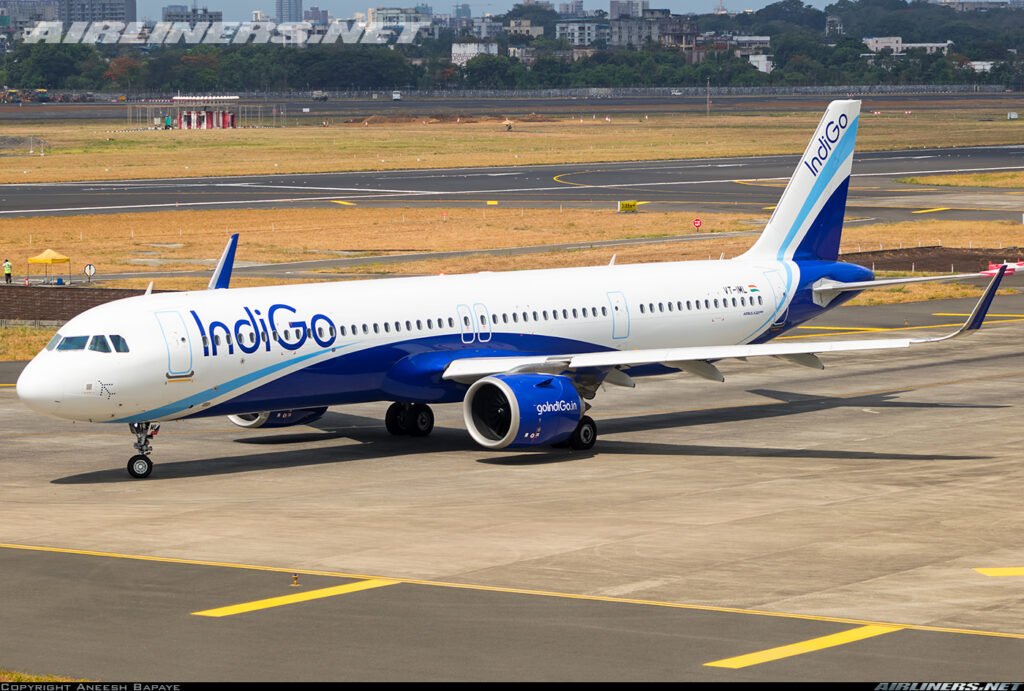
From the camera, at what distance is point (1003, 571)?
31031 mm

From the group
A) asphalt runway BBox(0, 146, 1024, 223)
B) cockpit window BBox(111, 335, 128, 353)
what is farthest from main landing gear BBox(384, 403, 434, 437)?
asphalt runway BBox(0, 146, 1024, 223)

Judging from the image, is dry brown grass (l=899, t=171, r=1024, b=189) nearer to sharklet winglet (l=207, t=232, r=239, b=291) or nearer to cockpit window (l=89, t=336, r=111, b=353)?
sharklet winglet (l=207, t=232, r=239, b=291)

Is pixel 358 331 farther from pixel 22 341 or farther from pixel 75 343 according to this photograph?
pixel 22 341

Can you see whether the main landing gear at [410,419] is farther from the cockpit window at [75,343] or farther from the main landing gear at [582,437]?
the cockpit window at [75,343]

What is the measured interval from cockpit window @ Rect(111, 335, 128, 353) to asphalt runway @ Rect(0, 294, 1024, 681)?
3.32 meters

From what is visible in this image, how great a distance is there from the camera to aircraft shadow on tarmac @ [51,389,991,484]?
145ft

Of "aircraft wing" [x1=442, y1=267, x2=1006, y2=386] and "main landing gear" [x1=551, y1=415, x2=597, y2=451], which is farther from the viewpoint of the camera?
"main landing gear" [x1=551, y1=415, x2=597, y2=451]

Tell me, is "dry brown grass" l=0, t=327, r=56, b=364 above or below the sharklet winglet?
below

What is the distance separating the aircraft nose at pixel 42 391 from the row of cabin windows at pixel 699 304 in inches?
689

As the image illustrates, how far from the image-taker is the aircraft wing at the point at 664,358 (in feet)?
149

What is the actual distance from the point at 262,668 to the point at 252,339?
19536 millimetres

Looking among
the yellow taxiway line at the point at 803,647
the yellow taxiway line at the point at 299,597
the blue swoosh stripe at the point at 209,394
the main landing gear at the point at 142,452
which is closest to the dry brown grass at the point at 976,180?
the blue swoosh stripe at the point at 209,394

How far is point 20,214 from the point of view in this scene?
128375 mm

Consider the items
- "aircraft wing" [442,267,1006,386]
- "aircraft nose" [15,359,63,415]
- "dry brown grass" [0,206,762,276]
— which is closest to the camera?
"aircraft nose" [15,359,63,415]
